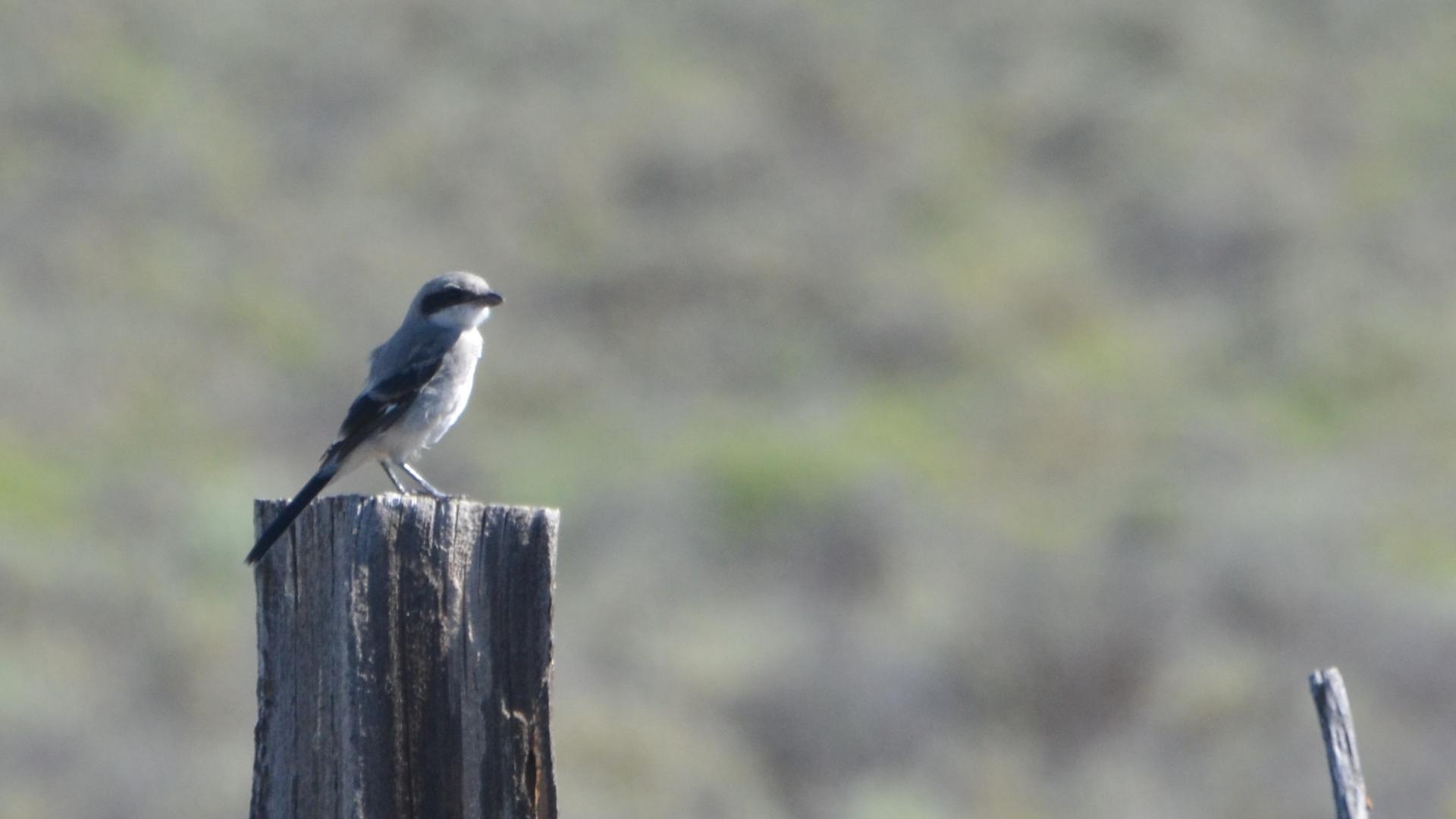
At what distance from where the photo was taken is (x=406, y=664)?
331cm

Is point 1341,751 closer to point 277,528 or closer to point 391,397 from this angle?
point 277,528

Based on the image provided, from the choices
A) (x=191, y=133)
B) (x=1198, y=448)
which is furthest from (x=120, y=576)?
(x=191, y=133)

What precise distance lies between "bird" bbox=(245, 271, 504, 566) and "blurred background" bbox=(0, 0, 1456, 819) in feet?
16.5

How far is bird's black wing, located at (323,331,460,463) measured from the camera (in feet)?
19.4

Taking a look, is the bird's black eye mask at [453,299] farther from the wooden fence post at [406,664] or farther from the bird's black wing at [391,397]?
the wooden fence post at [406,664]

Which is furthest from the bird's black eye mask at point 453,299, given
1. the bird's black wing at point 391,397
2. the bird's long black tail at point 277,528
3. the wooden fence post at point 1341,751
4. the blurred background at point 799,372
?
the blurred background at point 799,372

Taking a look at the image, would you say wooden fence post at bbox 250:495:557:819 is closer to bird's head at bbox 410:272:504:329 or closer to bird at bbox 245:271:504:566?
bird at bbox 245:271:504:566

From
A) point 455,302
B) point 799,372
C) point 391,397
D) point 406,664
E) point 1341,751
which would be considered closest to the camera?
point 406,664

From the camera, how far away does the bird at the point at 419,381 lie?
5988 millimetres

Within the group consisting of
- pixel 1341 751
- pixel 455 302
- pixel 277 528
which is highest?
pixel 455 302

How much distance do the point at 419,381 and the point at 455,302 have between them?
1.15 ft

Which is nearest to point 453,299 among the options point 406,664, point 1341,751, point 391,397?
point 391,397

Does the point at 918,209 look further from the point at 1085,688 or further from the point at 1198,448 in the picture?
the point at 1085,688

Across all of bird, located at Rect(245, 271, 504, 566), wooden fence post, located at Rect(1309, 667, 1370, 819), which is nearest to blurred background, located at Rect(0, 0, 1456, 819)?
bird, located at Rect(245, 271, 504, 566)
